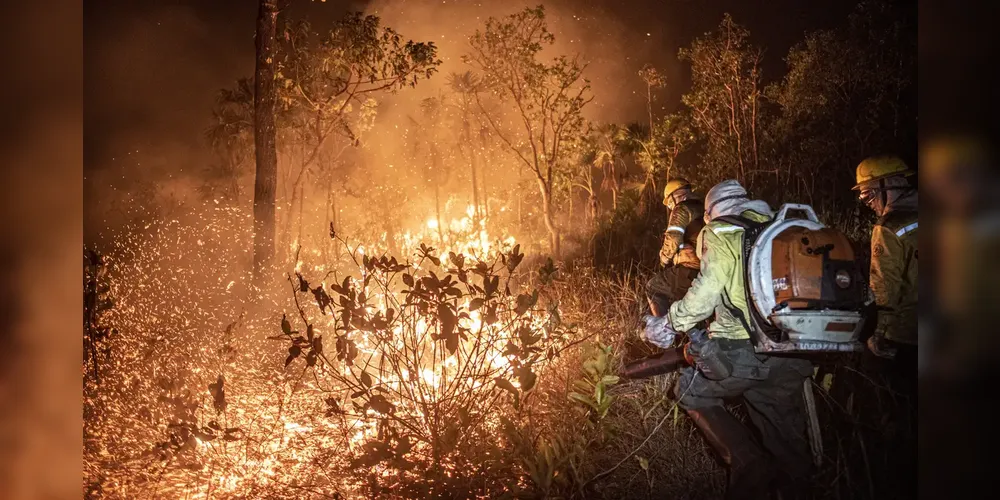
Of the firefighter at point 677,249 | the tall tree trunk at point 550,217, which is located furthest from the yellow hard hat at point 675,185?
the tall tree trunk at point 550,217

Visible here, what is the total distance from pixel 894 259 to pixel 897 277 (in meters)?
0.10

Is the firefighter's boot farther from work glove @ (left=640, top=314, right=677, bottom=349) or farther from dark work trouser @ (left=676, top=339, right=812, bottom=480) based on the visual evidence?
work glove @ (left=640, top=314, right=677, bottom=349)

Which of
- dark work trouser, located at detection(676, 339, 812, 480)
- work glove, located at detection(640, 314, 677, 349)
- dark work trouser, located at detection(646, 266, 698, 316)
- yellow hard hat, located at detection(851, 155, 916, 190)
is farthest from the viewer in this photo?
dark work trouser, located at detection(646, 266, 698, 316)

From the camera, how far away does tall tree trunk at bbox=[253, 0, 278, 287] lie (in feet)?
26.9

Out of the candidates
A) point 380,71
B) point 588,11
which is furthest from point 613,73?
point 380,71

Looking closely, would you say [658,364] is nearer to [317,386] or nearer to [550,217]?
[317,386]

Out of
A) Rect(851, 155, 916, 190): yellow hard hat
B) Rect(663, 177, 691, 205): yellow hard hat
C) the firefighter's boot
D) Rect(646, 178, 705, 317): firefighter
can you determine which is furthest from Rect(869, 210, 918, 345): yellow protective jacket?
Rect(663, 177, 691, 205): yellow hard hat

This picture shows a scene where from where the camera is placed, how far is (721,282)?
401 cm

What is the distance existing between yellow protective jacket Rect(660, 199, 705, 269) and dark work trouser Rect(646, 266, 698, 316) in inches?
4.9
